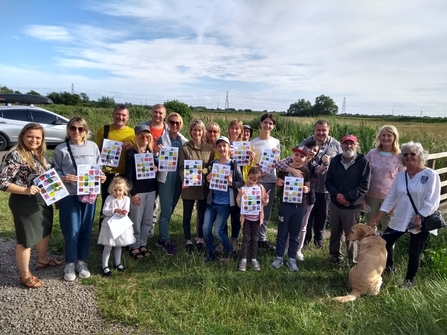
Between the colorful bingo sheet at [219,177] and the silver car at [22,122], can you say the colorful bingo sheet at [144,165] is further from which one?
the silver car at [22,122]

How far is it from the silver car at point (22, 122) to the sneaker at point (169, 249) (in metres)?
9.82

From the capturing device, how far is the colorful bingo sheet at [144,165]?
432 centimetres

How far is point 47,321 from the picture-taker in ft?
10.5

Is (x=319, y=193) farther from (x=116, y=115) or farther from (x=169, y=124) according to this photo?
(x=116, y=115)

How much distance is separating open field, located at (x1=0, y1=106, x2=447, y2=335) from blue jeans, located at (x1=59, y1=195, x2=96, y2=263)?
0.38 m

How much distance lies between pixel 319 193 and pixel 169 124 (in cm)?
259

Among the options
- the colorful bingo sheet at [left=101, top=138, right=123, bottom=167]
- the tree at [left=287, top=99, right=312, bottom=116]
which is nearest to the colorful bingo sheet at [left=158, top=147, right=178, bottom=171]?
the colorful bingo sheet at [left=101, top=138, right=123, bottom=167]

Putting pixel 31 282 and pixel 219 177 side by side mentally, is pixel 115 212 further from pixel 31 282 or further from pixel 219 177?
pixel 219 177

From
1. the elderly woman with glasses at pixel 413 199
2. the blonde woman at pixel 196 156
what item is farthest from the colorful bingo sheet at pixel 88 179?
the elderly woman with glasses at pixel 413 199

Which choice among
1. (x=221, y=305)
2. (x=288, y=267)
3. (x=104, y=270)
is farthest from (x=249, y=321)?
(x=104, y=270)

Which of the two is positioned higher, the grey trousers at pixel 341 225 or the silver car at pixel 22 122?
the silver car at pixel 22 122

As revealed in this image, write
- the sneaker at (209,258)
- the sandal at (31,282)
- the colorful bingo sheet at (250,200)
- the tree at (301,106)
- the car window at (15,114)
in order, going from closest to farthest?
1. the sandal at (31,282)
2. the colorful bingo sheet at (250,200)
3. the sneaker at (209,258)
4. the car window at (15,114)
5. the tree at (301,106)

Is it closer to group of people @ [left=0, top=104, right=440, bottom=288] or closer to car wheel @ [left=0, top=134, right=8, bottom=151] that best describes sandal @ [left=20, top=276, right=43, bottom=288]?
group of people @ [left=0, top=104, right=440, bottom=288]

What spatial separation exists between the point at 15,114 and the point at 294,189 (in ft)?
44.4
